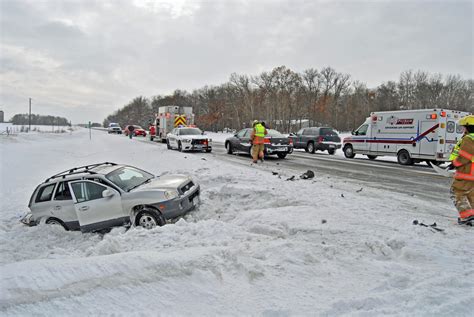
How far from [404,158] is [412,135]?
1.17 m

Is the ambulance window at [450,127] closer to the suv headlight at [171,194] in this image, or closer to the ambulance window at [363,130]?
the ambulance window at [363,130]

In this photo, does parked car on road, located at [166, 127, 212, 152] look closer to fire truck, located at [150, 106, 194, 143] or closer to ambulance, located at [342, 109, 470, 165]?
fire truck, located at [150, 106, 194, 143]

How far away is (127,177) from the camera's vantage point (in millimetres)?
7445

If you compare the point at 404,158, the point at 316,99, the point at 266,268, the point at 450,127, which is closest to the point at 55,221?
the point at 266,268

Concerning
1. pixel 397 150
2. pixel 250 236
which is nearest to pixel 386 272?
pixel 250 236

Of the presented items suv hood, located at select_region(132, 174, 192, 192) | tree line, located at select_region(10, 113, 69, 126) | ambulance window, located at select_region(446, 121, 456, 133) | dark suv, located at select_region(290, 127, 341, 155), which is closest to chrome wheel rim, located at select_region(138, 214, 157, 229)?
suv hood, located at select_region(132, 174, 192, 192)

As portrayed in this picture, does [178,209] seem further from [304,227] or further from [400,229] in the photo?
[400,229]

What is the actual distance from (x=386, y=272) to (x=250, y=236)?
1985 millimetres

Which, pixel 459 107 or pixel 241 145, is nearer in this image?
pixel 241 145

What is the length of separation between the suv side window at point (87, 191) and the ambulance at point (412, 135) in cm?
1382

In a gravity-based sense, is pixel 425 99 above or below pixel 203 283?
above

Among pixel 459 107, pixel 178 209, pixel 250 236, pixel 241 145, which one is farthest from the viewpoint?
pixel 459 107

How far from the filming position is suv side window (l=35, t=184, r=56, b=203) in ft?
23.2

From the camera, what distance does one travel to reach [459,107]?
6103 cm
